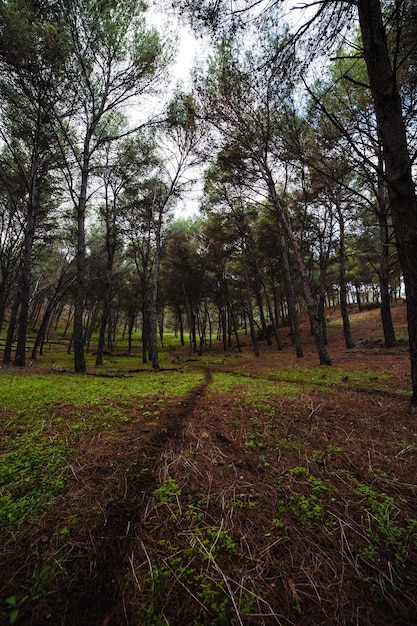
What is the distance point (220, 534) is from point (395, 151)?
485 cm

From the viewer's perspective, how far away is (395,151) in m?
3.43

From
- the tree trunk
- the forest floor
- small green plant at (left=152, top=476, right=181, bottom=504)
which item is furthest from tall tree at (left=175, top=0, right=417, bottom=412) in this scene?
small green plant at (left=152, top=476, right=181, bottom=504)

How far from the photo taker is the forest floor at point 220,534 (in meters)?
1.07

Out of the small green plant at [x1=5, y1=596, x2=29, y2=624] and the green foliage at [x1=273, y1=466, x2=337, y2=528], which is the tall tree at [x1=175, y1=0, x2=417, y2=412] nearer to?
the green foliage at [x1=273, y1=466, x2=337, y2=528]

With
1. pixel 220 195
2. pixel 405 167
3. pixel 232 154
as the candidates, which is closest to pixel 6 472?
pixel 405 167

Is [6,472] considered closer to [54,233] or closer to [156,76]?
[156,76]

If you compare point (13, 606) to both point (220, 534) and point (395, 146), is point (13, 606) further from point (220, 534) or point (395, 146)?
point (395, 146)

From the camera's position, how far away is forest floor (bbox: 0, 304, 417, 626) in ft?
3.52

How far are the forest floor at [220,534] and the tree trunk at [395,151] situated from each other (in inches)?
87.0

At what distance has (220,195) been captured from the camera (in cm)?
1644

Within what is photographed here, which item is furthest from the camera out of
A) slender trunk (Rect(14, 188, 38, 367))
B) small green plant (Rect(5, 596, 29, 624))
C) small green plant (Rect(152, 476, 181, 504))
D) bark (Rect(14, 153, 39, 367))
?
slender trunk (Rect(14, 188, 38, 367))

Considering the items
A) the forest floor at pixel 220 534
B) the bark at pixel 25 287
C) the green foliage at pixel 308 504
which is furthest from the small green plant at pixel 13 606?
the bark at pixel 25 287

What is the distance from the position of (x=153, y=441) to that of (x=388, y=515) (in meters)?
2.05

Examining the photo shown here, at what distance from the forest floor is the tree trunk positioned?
221cm
